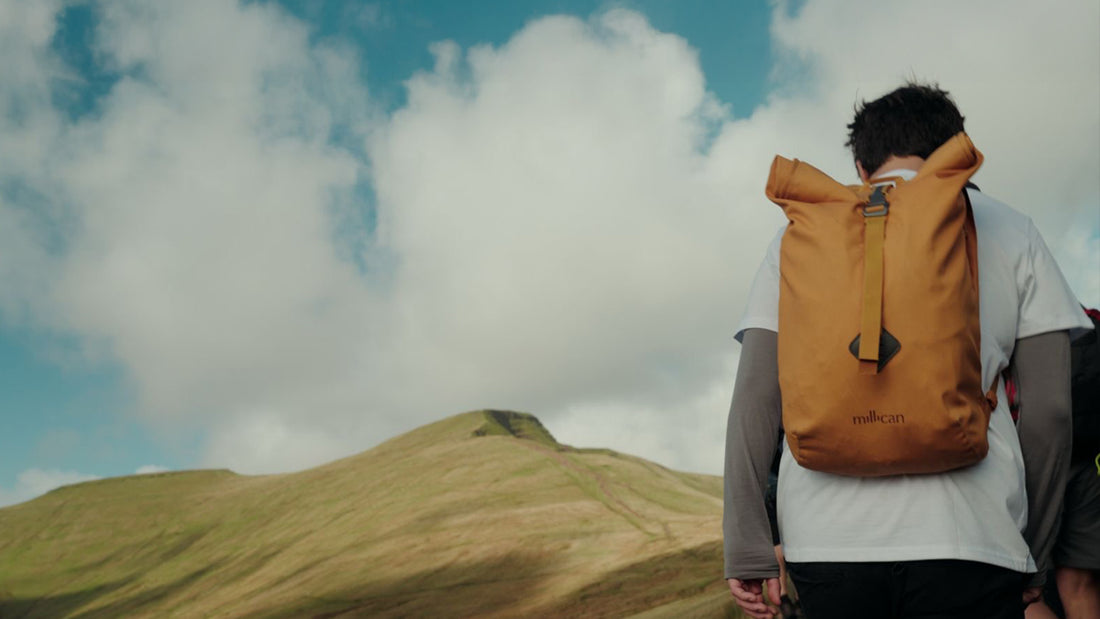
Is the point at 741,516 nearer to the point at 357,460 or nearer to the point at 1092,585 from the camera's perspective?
the point at 1092,585

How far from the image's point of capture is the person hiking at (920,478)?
242 cm

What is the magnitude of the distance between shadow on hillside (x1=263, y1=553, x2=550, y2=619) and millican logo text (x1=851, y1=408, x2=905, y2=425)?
94.5 feet

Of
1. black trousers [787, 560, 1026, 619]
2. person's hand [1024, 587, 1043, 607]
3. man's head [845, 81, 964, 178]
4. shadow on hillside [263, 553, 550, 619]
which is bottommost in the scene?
person's hand [1024, 587, 1043, 607]

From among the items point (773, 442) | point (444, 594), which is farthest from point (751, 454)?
point (444, 594)

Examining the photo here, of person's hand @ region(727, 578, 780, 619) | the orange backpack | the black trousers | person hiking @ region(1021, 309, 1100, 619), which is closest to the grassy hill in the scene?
person hiking @ region(1021, 309, 1100, 619)

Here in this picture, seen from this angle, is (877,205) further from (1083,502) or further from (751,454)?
(1083,502)

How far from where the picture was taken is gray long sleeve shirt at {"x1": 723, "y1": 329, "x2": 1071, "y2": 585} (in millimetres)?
2691

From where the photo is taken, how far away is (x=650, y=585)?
2550cm

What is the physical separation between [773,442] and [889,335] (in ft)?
2.30

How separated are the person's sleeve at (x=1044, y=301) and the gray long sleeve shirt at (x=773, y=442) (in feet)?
0.13

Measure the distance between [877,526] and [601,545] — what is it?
37.2 metres

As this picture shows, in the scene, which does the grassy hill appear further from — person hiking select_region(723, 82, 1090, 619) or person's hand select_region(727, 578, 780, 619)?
person hiking select_region(723, 82, 1090, 619)

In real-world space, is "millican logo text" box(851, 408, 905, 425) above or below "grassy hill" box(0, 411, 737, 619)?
below

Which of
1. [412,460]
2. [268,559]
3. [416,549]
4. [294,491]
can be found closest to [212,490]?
[294,491]
